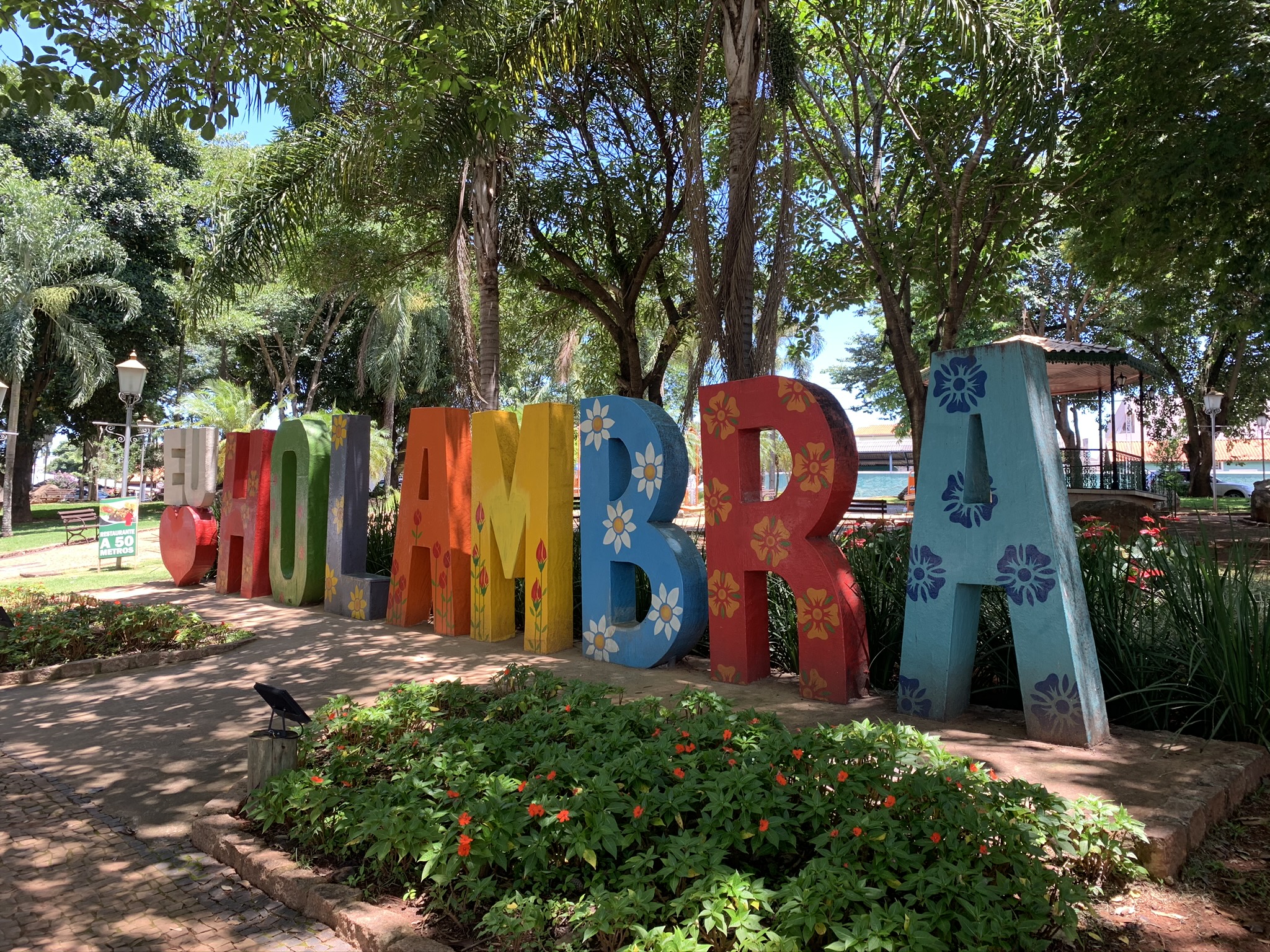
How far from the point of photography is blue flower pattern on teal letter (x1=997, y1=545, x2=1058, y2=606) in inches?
174

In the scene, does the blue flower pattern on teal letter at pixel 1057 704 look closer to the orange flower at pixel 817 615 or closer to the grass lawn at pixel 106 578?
the orange flower at pixel 817 615

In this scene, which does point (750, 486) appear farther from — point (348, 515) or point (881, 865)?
point (348, 515)

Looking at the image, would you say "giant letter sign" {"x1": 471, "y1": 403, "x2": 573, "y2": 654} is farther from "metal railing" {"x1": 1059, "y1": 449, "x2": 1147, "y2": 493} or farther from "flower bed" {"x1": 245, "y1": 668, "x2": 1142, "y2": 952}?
"metal railing" {"x1": 1059, "y1": 449, "x2": 1147, "y2": 493}

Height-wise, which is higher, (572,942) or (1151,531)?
(1151,531)

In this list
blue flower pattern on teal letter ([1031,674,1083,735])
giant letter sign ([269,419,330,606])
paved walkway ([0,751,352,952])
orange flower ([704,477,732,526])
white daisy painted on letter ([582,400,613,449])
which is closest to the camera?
paved walkway ([0,751,352,952])

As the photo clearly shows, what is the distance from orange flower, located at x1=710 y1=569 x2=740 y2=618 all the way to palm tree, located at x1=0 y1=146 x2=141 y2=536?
21.7 m

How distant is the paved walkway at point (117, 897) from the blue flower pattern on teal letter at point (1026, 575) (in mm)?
3658

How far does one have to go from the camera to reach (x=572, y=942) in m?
2.57

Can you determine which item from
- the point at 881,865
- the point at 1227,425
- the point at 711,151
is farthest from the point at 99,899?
the point at 1227,425

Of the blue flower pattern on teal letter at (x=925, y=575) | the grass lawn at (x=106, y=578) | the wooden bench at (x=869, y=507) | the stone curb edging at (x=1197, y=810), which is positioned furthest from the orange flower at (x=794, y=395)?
the wooden bench at (x=869, y=507)

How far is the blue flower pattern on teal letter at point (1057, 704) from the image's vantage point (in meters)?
4.25

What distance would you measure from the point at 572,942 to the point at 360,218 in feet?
41.0

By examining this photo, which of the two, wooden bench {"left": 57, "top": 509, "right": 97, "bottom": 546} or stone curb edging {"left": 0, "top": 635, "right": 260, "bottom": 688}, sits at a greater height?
wooden bench {"left": 57, "top": 509, "right": 97, "bottom": 546}

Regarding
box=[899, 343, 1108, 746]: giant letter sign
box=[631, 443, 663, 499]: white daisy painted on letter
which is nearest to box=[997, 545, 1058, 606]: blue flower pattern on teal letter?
box=[899, 343, 1108, 746]: giant letter sign
